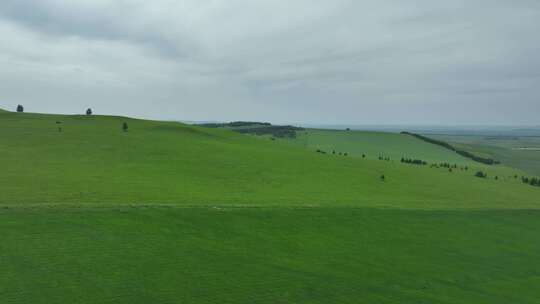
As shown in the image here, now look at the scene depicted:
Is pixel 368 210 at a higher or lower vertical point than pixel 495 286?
higher

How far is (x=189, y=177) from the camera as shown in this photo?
109 ft

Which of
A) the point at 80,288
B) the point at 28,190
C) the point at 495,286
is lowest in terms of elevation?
the point at 495,286

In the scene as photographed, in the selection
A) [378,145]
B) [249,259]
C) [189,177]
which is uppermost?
[378,145]

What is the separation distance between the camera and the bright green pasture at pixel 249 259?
13.4m

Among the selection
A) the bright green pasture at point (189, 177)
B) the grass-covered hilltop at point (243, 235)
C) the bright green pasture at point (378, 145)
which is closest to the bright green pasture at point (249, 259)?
the grass-covered hilltop at point (243, 235)

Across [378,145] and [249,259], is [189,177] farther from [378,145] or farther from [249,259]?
[378,145]

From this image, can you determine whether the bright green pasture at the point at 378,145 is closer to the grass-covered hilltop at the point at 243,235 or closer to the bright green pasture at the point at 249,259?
the grass-covered hilltop at the point at 243,235

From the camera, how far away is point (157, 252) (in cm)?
1612

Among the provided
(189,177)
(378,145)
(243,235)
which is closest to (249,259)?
(243,235)

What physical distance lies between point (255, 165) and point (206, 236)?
23.3 metres

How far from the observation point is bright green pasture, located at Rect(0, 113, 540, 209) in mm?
24406

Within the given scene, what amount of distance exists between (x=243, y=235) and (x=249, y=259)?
2.53 metres

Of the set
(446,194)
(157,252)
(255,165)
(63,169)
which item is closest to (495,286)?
(157,252)

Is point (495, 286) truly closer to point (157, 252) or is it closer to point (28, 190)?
point (157, 252)
